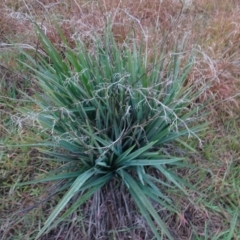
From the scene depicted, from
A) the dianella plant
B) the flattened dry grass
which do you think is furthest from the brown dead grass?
the dianella plant

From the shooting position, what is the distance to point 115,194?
5.78ft

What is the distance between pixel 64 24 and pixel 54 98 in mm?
934

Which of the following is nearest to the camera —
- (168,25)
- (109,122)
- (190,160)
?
(109,122)

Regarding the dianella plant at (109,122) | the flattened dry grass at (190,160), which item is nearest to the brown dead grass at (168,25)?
the flattened dry grass at (190,160)

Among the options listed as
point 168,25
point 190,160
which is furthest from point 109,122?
point 168,25

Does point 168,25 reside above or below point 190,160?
above

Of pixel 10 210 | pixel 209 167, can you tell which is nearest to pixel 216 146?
pixel 209 167

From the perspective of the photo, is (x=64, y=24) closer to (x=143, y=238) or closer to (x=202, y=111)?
(x=202, y=111)

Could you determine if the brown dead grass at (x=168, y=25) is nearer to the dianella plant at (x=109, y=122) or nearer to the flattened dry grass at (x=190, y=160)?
the flattened dry grass at (x=190, y=160)

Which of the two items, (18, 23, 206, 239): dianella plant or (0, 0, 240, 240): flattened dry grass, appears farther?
(0, 0, 240, 240): flattened dry grass

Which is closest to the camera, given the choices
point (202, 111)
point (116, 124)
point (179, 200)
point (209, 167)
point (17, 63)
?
point (116, 124)

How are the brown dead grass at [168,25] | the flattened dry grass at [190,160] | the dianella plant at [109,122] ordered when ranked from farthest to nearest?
1. the brown dead grass at [168,25]
2. the flattened dry grass at [190,160]
3. the dianella plant at [109,122]

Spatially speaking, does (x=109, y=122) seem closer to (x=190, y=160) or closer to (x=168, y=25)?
(x=190, y=160)

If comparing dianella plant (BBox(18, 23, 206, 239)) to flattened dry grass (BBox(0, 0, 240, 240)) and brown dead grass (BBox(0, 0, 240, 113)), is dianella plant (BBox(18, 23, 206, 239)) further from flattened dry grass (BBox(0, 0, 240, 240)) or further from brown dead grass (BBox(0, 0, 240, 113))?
brown dead grass (BBox(0, 0, 240, 113))
